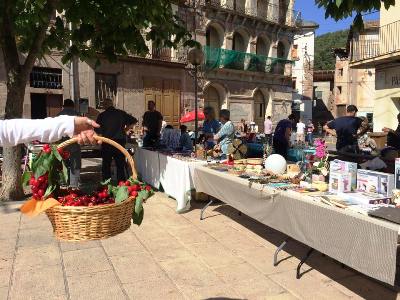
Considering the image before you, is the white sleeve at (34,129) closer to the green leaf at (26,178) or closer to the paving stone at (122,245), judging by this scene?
the green leaf at (26,178)

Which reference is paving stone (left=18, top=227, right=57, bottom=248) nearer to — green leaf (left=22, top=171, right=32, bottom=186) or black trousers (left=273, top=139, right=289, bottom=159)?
green leaf (left=22, top=171, right=32, bottom=186)

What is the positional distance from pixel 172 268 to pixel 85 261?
36.8 inches

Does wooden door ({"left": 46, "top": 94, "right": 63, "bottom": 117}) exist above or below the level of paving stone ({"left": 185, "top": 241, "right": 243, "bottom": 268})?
above

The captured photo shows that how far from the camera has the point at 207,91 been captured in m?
24.3

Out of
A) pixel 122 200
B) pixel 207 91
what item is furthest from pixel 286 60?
pixel 122 200

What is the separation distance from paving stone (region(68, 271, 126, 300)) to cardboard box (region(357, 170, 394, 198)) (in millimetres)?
2284

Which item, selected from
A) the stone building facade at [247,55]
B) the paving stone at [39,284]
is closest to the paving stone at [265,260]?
the paving stone at [39,284]

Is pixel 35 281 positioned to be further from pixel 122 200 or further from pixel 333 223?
pixel 333 223

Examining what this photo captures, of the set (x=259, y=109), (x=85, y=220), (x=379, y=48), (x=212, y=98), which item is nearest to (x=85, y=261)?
(x=85, y=220)

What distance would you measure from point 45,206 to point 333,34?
216 ft

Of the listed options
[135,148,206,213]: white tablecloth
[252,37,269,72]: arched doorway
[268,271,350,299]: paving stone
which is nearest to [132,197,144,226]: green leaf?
[268,271,350,299]: paving stone

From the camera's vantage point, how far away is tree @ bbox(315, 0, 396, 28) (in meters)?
3.69

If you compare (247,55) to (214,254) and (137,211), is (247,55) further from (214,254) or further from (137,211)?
(137,211)

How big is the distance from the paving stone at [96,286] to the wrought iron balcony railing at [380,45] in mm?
14579
